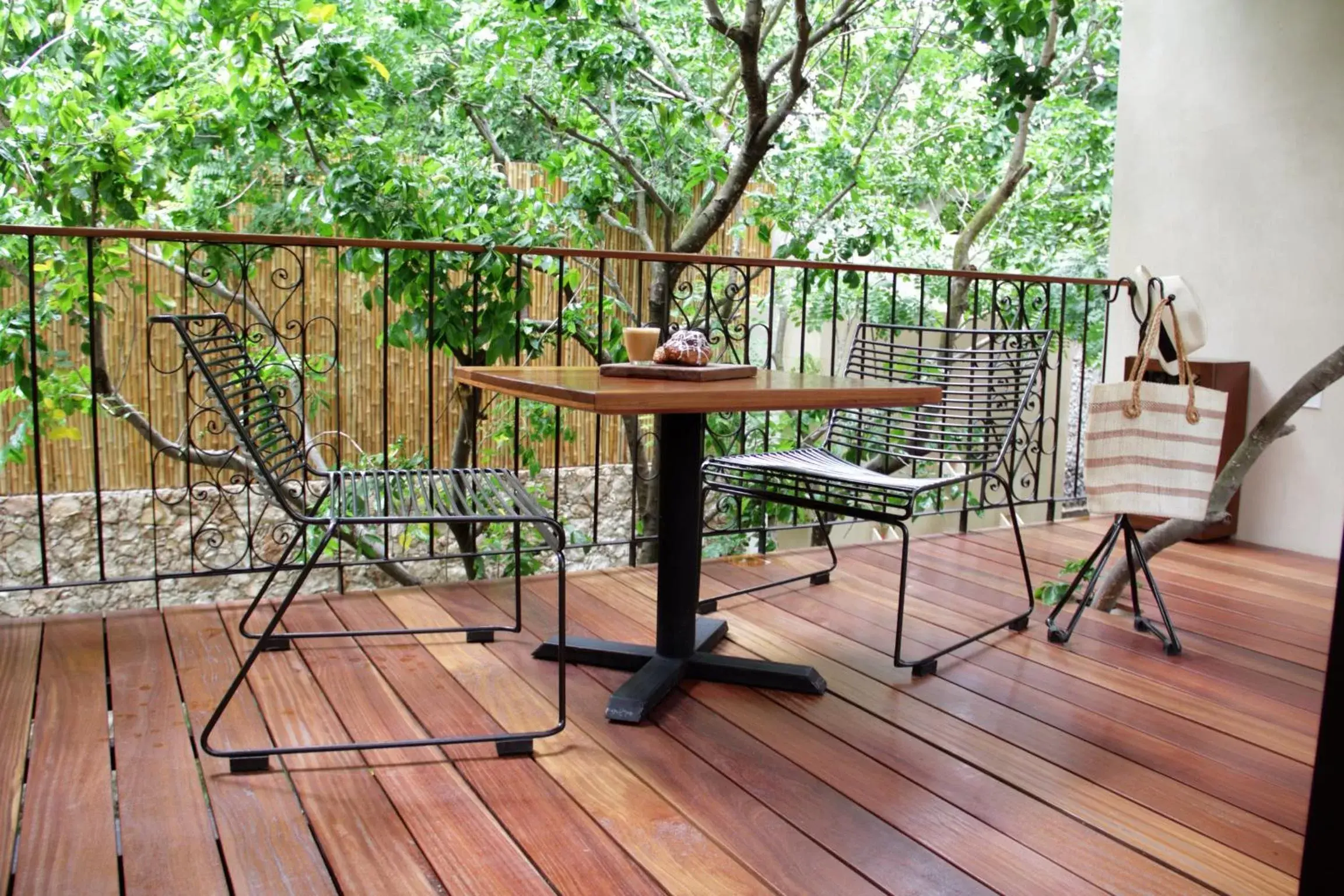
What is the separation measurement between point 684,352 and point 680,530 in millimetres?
395

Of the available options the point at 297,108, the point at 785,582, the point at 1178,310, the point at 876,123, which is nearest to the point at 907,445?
the point at 785,582

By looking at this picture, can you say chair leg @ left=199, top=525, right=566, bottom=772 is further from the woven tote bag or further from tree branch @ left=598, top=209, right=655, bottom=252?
tree branch @ left=598, top=209, right=655, bottom=252

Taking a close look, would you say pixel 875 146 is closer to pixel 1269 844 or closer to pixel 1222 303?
pixel 1222 303

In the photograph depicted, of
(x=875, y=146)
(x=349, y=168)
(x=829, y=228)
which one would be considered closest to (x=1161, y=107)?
(x=829, y=228)

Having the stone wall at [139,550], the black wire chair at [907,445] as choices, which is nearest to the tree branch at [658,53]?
the stone wall at [139,550]

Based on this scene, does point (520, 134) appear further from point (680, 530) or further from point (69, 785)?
point (69, 785)

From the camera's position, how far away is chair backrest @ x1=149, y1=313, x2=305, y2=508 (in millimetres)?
1862

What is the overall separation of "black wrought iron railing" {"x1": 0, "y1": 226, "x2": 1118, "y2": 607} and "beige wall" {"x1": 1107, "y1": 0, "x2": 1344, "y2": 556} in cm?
48

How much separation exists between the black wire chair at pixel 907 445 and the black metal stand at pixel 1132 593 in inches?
4.7

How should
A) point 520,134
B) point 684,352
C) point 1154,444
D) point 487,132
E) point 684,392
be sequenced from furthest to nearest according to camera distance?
point 520,134 < point 487,132 < point 1154,444 < point 684,352 < point 684,392

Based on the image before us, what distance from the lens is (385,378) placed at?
10.6 ft

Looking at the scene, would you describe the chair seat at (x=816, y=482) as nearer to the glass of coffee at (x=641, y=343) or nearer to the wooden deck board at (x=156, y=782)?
the glass of coffee at (x=641, y=343)

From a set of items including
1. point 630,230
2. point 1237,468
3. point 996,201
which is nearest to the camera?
point 1237,468

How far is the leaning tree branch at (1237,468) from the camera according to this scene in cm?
265
